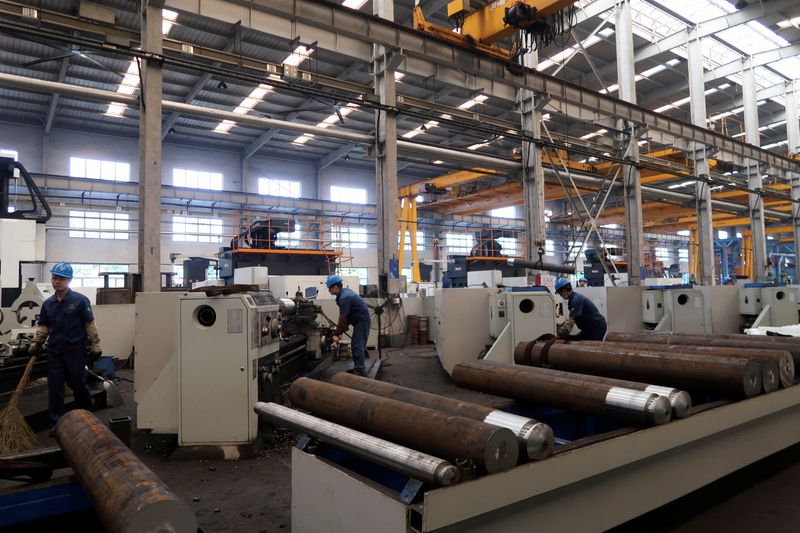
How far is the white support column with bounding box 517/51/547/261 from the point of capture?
9586 mm

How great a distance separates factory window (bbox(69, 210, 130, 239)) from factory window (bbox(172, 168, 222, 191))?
2.20m

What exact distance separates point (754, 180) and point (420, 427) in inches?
672

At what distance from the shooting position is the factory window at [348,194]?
765 inches

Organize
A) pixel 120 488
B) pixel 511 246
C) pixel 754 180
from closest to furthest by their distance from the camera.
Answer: pixel 120 488 → pixel 754 180 → pixel 511 246

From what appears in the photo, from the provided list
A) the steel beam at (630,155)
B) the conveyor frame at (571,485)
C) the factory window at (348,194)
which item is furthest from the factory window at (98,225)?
the conveyor frame at (571,485)

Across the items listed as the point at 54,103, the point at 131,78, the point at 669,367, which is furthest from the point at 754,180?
the point at 54,103

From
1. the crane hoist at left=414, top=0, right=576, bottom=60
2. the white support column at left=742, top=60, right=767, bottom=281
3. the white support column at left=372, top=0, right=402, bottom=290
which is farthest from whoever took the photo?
the white support column at left=742, top=60, right=767, bottom=281

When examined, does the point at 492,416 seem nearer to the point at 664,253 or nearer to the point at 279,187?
the point at 279,187

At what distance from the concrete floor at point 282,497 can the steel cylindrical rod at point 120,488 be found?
0.37 meters

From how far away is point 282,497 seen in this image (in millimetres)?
2953

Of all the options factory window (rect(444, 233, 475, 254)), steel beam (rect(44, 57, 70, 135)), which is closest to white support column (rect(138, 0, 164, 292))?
steel beam (rect(44, 57, 70, 135))

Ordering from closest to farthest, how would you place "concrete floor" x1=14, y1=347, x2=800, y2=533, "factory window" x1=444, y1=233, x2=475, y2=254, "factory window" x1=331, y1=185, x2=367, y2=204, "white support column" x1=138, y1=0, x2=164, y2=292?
"concrete floor" x1=14, y1=347, x2=800, y2=533, "white support column" x1=138, y1=0, x2=164, y2=292, "factory window" x1=331, y1=185, x2=367, y2=204, "factory window" x1=444, y1=233, x2=475, y2=254

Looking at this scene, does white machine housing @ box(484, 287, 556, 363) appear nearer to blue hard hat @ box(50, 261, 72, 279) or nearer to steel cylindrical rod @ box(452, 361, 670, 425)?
steel cylindrical rod @ box(452, 361, 670, 425)

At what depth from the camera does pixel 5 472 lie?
6.53 ft
